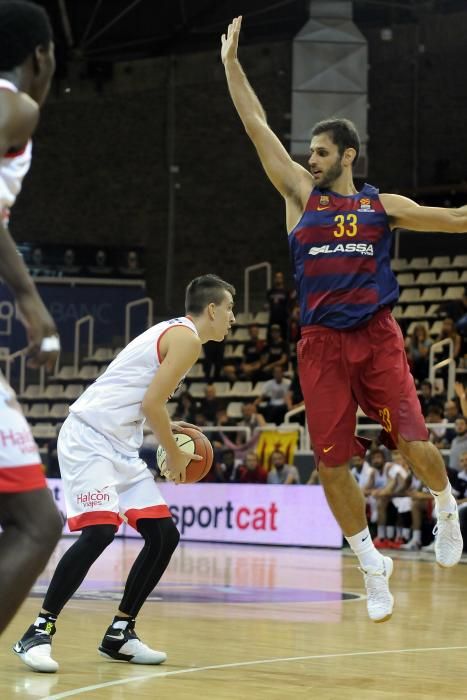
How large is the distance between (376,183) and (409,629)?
20715 millimetres

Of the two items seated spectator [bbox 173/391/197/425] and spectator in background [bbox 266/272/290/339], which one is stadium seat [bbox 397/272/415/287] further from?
seated spectator [bbox 173/391/197/425]

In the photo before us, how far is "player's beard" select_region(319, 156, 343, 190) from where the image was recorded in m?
6.64

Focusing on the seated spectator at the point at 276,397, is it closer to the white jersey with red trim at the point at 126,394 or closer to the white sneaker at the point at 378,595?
the white sneaker at the point at 378,595

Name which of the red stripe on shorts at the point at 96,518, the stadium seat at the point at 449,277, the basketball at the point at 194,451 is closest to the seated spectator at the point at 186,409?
the stadium seat at the point at 449,277

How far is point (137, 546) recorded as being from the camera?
16875 mm

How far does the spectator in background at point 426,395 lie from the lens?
1731 cm

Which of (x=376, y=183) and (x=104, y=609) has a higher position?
(x=376, y=183)

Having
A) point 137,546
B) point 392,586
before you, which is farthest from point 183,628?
point 137,546

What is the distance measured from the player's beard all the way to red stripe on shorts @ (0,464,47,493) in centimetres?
328

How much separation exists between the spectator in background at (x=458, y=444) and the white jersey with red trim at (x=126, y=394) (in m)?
9.72

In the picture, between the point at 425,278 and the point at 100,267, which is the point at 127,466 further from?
the point at 100,267

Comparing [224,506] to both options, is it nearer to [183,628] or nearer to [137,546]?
[137,546]

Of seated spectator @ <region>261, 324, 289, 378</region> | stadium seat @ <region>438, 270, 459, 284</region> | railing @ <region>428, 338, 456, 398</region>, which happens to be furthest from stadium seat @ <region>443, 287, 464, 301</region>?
railing @ <region>428, 338, 456, 398</region>

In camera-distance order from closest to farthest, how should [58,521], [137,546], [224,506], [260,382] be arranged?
[58,521] → [137,546] → [224,506] → [260,382]
